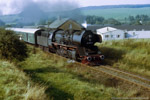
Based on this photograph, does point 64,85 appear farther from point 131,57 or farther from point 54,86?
point 131,57

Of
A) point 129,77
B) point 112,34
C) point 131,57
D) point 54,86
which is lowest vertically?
point 129,77

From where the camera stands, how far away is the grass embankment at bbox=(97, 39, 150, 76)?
13.1 meters

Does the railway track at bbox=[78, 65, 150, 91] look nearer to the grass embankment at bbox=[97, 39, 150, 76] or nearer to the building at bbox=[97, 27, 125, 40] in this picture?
the grass embankment at bbox=[97, 39, 150, 76]

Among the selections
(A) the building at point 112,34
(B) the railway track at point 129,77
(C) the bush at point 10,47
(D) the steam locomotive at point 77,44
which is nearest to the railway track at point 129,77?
(B) the railway track at point 129,77

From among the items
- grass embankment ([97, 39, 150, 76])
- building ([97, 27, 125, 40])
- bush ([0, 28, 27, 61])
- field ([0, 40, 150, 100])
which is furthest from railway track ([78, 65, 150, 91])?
building ([97, 27, 125, 40])

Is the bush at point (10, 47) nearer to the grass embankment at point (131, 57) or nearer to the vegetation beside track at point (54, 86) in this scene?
the vegetation beside track at point (54, 86)

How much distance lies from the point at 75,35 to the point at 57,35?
140 inches

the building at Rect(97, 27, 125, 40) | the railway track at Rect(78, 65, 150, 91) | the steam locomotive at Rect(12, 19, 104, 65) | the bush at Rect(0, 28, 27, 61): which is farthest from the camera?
the building at Rect(97, 27, 125, 40)

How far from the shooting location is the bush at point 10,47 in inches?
446

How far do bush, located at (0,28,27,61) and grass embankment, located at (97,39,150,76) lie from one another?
760 centimetres

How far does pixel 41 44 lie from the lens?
2208cm

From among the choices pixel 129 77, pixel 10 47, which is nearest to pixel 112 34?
pixel 129 77

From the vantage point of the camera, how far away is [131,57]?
15.6 meters

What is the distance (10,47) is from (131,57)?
1060cm
